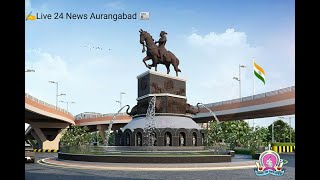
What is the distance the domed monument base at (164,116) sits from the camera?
38781mm

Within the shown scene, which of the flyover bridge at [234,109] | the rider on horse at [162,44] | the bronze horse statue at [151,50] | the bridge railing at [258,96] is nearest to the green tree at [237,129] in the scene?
the flyover bridge at [234,109]

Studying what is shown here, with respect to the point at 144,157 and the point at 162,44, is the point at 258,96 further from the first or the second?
the point at 144,157

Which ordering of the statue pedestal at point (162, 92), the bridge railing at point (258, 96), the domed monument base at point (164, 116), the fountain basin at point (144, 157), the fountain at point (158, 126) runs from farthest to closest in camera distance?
the bridge railing at point (258, 96)
the statue pedestal at point (162, 92)
the domed monument base at point (164, 116)
the fountain at point (158, 126)
the fountain basin at point (144, 157)

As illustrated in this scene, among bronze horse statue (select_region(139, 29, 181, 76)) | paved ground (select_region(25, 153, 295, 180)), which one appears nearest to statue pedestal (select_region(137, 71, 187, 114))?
bronze horse statue (select_region(139, 29, 181, 76))

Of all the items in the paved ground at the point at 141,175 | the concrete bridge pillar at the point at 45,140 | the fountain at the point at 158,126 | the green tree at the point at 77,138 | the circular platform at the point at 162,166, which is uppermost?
the fountain at the point at 158,126

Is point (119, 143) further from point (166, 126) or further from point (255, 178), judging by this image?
point (255, 178)

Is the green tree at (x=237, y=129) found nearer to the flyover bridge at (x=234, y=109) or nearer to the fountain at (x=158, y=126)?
the flyover bridge at (x=234, y=109)

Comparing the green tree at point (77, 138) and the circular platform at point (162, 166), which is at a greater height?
the circular platform at point (162, 166)

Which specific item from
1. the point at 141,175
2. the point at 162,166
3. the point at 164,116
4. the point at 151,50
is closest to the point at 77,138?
the point at 164,116

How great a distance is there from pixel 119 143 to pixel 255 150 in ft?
49.3

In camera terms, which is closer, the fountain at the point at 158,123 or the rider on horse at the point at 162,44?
the fountain at the point at 158,123

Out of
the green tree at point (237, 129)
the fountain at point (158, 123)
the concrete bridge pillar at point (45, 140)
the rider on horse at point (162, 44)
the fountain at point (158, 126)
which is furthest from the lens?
the concrete bridge pillar at point (45, 140)

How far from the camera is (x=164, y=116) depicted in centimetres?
4106
